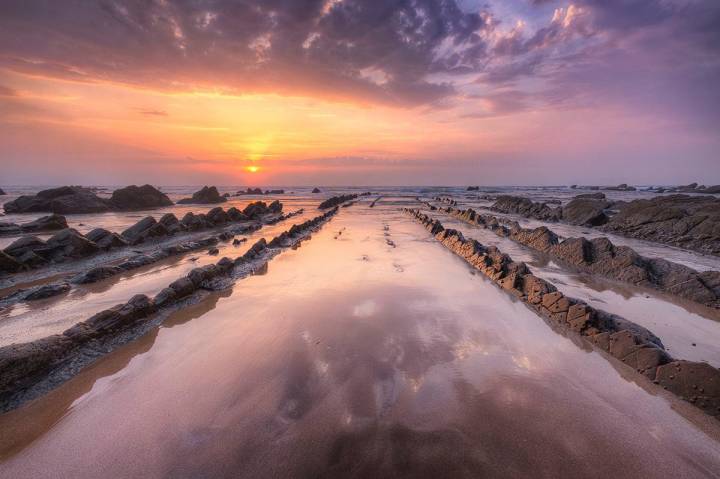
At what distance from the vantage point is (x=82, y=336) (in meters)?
4.89

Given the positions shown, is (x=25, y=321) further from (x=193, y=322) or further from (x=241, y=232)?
(x=241, y=232)

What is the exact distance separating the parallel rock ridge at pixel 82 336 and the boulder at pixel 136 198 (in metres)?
27.8

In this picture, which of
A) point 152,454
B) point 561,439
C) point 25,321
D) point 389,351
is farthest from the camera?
point 25,321

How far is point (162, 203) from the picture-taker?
33.6 m

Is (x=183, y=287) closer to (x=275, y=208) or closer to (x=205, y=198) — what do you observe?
(x=275, y=208)

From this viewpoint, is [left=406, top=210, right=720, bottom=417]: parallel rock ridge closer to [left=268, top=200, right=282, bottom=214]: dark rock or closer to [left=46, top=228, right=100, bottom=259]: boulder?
[left=46, top=228, right=100, bottom=259]: boulder

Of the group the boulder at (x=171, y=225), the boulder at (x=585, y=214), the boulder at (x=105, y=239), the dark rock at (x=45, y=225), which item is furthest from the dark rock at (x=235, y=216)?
the boulder at (x=585, y=214)

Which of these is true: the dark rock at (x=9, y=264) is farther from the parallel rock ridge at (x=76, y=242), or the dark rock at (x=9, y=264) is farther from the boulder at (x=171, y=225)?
the boulder at (x=171, y=225)

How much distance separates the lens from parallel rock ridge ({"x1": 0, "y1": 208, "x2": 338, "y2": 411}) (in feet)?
12.8

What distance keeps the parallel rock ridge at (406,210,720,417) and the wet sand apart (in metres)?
0.32

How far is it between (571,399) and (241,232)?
16008mm

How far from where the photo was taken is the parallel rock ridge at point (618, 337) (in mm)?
3771

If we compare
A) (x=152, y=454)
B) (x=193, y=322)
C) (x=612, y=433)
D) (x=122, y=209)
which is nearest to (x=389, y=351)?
(x=612, y=433)

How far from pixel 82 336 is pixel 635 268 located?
41.0 ft
